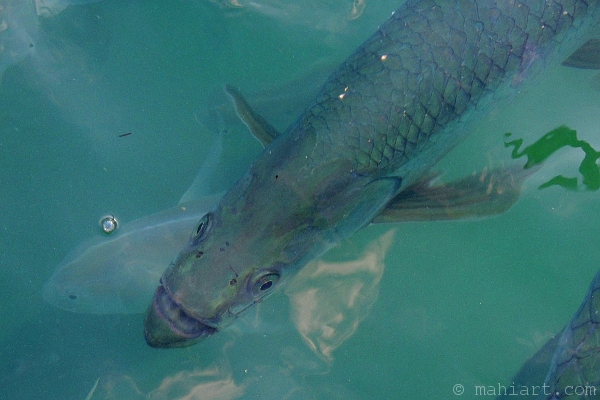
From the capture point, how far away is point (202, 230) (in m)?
2.75

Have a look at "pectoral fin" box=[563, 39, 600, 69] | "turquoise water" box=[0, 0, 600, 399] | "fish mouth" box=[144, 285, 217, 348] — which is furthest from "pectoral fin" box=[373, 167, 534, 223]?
"fish mouth" box=[144, 285, 217, 348]

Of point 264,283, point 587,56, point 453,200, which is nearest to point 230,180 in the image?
point 264,283

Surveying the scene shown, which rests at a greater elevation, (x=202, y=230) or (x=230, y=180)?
(x=202, y=230)

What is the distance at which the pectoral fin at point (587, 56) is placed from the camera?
13.6 ft

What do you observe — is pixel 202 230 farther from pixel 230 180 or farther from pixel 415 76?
pixel 415 76

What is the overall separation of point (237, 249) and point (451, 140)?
192 centimetres

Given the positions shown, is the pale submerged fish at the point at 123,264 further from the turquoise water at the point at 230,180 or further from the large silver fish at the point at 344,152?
the large silver fish at the point at 344,152

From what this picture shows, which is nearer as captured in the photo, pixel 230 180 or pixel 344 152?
pixel 344 152

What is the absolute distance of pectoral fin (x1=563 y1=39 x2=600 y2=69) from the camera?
4.16 meters

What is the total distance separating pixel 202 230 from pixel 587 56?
4.12m

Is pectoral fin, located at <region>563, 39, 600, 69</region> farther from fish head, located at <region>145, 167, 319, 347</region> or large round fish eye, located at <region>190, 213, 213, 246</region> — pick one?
large round fish eye, located at <region>190, 213, 213, 246</region>

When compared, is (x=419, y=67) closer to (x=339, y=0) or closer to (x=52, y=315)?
(x=339, y=0)

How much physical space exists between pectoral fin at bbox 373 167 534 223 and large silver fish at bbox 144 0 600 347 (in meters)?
0.54

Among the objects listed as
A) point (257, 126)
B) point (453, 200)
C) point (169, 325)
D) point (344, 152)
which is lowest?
point (169, 325)
